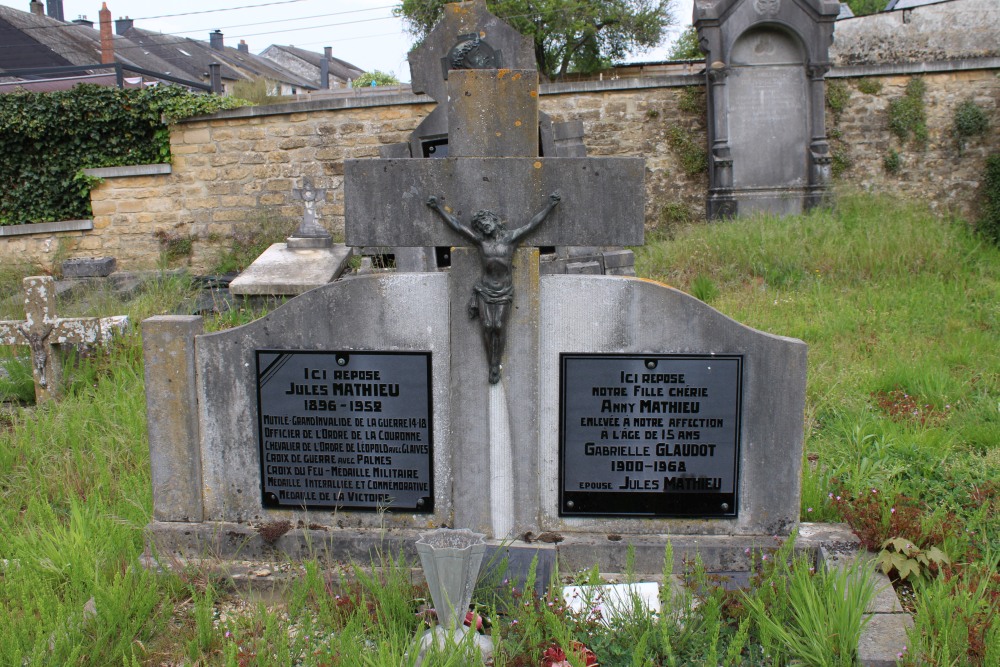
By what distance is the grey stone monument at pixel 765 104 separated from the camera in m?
10.3

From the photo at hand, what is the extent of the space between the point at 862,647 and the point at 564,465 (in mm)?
1154

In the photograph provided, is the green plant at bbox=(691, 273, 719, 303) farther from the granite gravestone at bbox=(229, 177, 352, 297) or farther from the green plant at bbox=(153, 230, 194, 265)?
the green plant at bbox=(153, 230, 194, 265)

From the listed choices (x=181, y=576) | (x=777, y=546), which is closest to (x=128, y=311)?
(x=181, y=576)

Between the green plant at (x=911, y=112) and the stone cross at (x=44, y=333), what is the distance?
10732mm

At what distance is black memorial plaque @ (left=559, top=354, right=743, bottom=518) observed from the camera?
9.63 feet

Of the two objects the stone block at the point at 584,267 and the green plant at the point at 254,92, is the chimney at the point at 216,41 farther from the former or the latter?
the stone block at the point at 584,267

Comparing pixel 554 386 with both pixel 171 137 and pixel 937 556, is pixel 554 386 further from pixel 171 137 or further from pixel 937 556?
pixel 171 137

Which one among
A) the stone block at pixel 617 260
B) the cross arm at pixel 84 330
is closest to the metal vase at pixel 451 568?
the cross arm at pixel 84 330

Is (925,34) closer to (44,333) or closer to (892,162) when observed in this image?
(892,162)

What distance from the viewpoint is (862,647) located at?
2.39 meters

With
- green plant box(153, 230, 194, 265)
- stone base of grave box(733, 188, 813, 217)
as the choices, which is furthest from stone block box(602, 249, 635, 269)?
green plant box(153, 230, 194, 265)

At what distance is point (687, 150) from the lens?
11.5 metres

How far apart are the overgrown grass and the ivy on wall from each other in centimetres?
591

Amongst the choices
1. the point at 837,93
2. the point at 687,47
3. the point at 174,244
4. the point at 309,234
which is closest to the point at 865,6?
the point at 687,47
